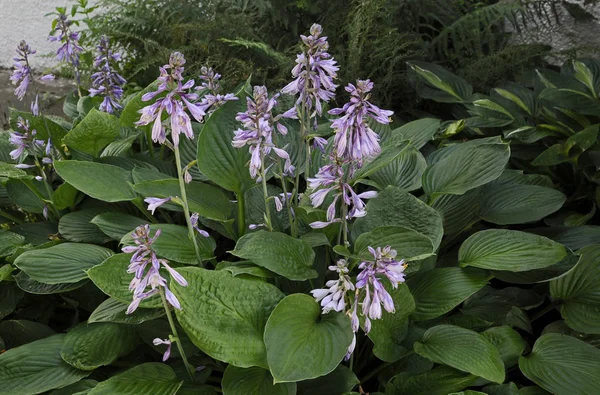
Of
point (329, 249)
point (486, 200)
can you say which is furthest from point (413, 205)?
point (486, 200)

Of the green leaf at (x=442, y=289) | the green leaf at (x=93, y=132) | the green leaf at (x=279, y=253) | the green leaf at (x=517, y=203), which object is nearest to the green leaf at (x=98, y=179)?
the green leaf at (x=93, y=132)

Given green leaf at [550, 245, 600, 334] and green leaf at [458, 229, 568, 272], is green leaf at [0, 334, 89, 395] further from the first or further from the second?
green leaf at [550, 245, 600, 334]

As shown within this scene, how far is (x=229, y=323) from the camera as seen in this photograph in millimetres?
1598

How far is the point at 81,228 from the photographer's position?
7.41 ft

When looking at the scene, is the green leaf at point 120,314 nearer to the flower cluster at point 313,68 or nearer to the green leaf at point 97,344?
the green leaf at point 97,344

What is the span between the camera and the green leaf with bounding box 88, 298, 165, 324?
1778mm

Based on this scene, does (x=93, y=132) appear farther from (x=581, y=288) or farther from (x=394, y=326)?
(x=581, y=288)

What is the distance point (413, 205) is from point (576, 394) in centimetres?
69

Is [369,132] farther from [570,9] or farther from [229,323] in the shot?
[570,9]

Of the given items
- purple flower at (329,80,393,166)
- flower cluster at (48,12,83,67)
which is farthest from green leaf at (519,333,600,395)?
flower cluster at (48,12,83,67)

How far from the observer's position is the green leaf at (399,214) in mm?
1896

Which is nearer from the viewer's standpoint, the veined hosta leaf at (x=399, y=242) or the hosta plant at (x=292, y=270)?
the hosta plant at (x=292, y=270)

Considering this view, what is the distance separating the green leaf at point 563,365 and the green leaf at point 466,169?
54 centimetres

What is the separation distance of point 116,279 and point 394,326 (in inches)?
31.4
